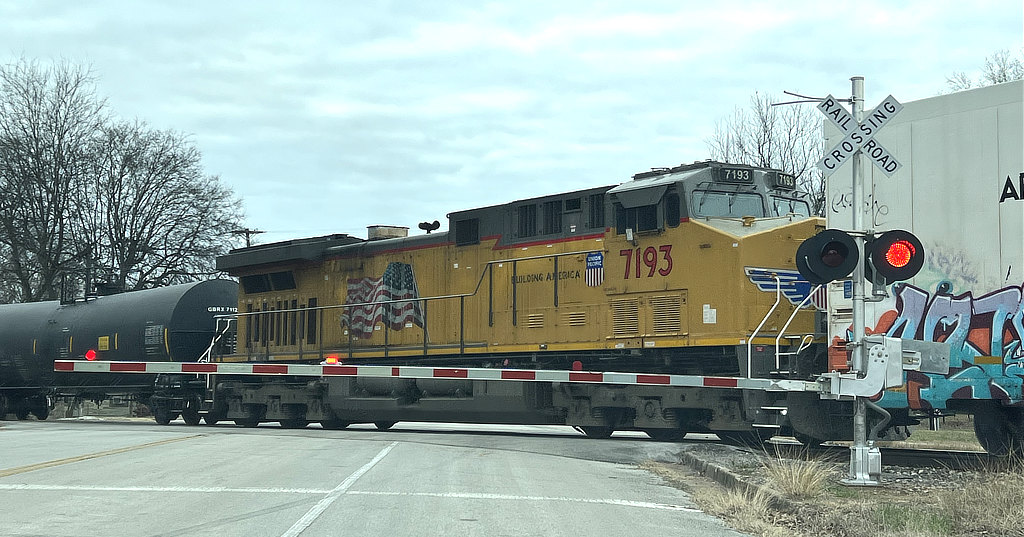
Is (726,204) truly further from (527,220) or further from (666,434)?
(666,434)

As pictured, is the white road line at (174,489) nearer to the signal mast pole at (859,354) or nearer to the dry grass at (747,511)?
the dry grass at (747,511)

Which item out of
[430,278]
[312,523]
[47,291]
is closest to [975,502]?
[312,523]

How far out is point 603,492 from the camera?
10562mm

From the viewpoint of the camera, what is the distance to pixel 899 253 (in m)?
10.2

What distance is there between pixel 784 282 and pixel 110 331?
57.4 ft

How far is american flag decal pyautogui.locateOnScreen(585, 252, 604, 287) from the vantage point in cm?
1766

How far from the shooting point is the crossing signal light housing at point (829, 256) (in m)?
10.2

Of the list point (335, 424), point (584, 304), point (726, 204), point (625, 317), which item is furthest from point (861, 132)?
point (335, 424)

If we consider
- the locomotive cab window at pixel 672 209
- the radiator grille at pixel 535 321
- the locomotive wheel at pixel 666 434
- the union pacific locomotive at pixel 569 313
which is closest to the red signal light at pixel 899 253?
the union pacific locomotive at pixel 569 313

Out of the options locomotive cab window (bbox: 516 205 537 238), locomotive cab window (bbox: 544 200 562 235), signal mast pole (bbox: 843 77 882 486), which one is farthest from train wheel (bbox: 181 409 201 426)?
signal mast pole (bbox: 843 77 882 486)

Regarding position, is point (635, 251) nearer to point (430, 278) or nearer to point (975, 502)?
point (430, 278)

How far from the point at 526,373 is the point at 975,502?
984cm

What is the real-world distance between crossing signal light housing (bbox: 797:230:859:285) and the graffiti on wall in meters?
2.72

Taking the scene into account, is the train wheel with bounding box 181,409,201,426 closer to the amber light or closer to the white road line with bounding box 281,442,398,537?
the white road line with bounding box 281,442,398,537
